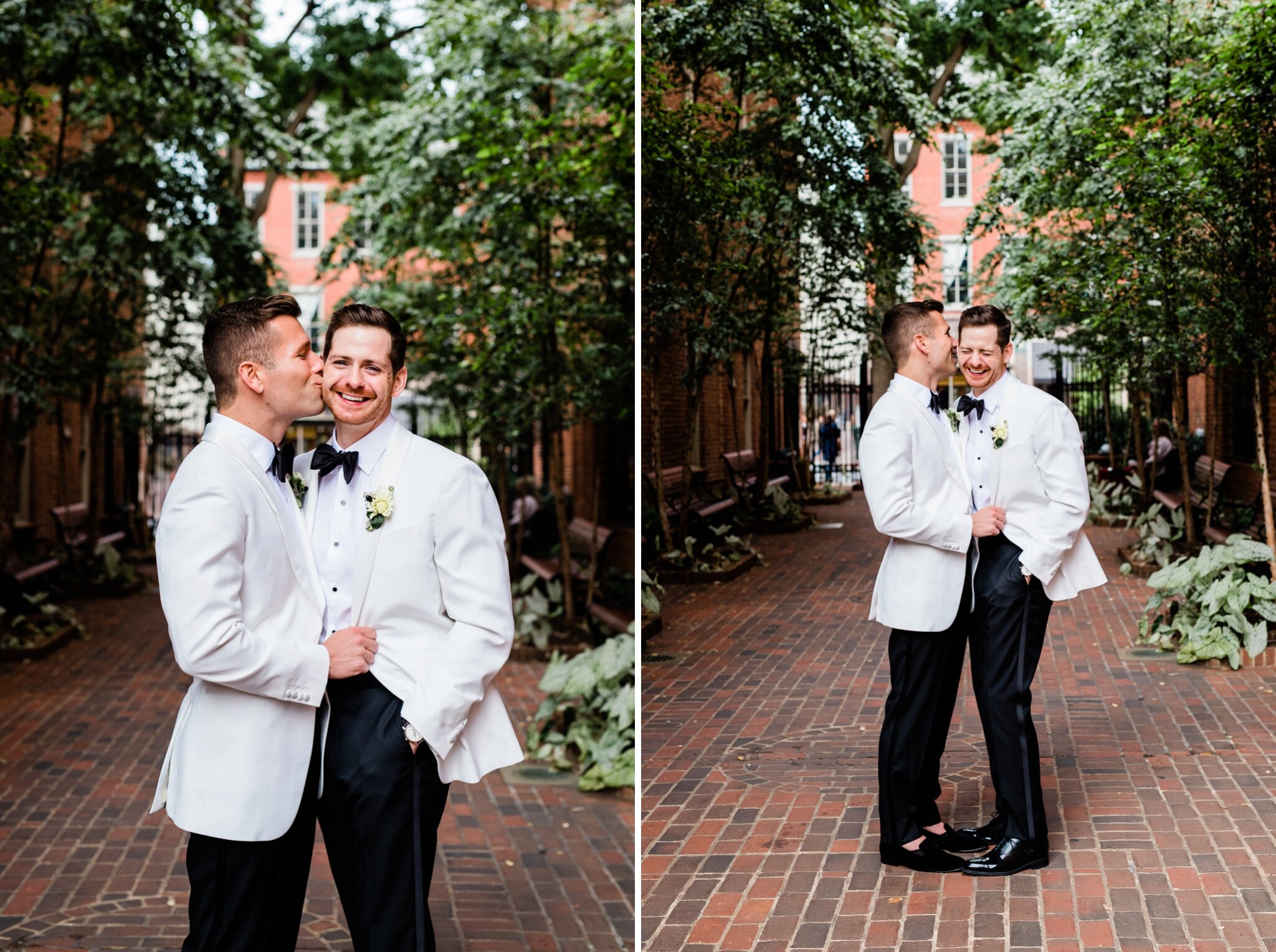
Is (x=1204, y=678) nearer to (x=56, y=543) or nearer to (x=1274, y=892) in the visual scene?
(x=1274, y=892)

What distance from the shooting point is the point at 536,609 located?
1042 cm

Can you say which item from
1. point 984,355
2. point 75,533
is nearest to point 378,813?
point 984,355

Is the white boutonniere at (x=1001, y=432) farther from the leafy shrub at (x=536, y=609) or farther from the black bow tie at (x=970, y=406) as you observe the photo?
the leafy shrub at (x=536, y=609)

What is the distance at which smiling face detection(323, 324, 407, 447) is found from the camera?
2584 mm

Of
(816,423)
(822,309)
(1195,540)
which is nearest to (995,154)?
(822,309)

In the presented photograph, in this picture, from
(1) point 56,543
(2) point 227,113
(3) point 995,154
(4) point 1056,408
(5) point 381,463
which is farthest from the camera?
(1) point 56,543

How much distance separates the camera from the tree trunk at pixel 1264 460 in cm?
321

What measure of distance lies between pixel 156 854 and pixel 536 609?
497 centimetres

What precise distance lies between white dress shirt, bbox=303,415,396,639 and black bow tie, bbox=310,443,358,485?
1cm

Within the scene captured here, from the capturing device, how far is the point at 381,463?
2.69 m

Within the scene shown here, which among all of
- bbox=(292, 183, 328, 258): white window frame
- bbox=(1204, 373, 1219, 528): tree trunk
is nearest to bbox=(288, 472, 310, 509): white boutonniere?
bbox=(1204, 373, 1219, 528): tree trunk

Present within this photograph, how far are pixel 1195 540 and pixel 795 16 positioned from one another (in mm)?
1934

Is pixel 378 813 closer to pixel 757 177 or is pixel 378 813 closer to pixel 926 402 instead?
pixel 926 402

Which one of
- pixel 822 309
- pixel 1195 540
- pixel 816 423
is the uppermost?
pixel 822 309
